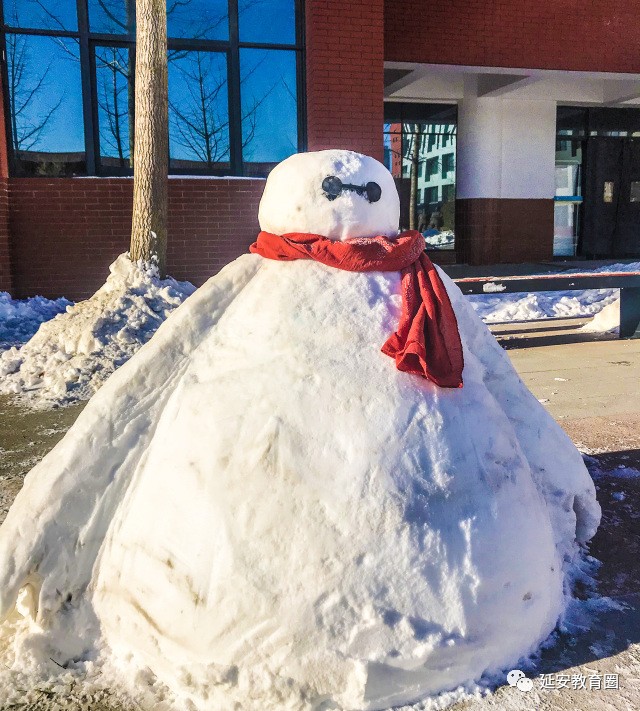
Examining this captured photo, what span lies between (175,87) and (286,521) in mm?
8455

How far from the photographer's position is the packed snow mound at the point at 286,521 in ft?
6.55

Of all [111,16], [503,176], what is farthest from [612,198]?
[111,16]

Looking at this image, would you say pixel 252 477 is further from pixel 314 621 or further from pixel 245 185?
pixel 245 185

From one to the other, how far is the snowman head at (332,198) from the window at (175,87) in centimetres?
725

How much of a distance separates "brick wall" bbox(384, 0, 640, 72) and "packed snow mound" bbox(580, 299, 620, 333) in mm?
4743

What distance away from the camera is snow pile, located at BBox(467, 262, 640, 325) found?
9.62 m

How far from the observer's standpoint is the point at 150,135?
7371mm

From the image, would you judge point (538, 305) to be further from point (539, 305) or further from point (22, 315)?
point (22, 315)

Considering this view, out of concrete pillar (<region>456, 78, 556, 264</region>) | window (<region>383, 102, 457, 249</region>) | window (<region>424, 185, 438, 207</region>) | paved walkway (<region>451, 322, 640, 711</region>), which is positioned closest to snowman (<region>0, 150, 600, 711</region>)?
paved walkway (<region>451, 322, 640, 711</region>)

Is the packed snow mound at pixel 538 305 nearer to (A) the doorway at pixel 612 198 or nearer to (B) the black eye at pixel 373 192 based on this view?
(A) the doorway at pixel 612 198

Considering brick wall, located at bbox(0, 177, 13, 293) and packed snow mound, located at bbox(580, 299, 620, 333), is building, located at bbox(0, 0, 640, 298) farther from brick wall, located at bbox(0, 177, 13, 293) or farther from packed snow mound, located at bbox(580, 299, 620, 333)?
packed snow mound, located at bbox(580, 299, 620, 333)

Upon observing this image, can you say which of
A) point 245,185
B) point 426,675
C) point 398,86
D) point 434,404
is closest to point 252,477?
point 434,404

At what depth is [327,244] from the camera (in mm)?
2459

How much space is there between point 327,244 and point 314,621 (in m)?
1.25
